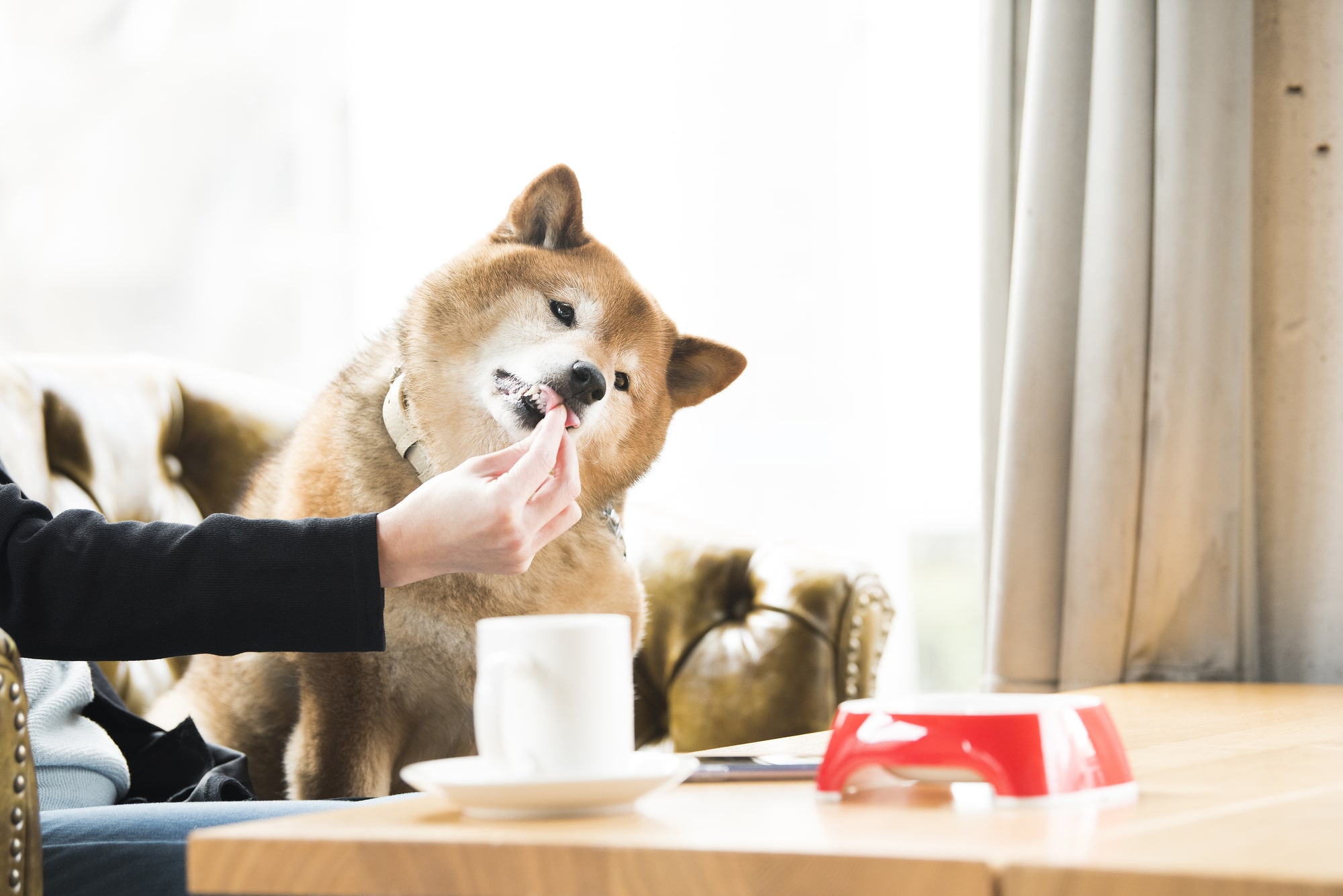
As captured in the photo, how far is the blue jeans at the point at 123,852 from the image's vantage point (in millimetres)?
746

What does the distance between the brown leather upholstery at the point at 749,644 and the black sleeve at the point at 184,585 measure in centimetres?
77

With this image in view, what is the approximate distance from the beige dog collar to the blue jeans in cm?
40

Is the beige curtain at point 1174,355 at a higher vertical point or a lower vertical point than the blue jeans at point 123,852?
higher

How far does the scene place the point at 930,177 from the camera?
76.7 inches

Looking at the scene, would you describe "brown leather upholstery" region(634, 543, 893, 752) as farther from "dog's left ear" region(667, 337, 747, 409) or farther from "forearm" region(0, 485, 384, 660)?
"forearm" region(0, 485, 384, 660)

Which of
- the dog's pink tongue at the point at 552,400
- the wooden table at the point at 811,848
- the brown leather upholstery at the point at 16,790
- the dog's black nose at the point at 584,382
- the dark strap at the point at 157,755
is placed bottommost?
the dark strap at the point at 157,755

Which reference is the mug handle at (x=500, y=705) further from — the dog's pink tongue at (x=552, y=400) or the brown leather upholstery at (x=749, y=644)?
the brown leather upholstery at (x=749, y=644)

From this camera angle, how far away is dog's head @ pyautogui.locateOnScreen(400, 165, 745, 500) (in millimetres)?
1078

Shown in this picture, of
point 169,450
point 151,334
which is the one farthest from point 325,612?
point 151,334

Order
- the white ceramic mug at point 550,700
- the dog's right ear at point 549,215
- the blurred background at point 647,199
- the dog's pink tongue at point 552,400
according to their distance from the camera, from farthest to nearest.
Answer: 1. the blurred background at point 647,199
2. the dog's right ear at point 549,215
3. the dog's pink tongue at point 552,400
4. the white ceramic mug at point 550,700

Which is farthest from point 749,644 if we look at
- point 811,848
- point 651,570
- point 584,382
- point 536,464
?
point 811,848

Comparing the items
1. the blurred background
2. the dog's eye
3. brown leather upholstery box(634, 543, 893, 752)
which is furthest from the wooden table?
the blurred background

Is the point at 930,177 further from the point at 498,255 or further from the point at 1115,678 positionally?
the point at 498,255

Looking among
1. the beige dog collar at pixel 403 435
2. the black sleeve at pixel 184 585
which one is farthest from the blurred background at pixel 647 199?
the black sleeve at pixel 184 585
